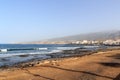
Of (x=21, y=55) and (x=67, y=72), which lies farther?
(x=21, y=55)

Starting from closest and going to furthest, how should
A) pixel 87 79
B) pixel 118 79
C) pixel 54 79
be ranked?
pixel 118 79
pixel 87 79
pixel 54 79

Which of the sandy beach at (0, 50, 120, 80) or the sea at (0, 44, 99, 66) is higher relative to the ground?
the sandy beach at (0, 50, 120, 80)

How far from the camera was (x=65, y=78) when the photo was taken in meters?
13.6

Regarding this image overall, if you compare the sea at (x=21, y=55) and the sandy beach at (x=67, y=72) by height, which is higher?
the sandy beach at (x=67, y=72)

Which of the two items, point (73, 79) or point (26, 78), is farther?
point (26, 78)

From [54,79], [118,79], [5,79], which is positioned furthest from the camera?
[5,79]

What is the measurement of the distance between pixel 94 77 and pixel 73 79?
113 cm

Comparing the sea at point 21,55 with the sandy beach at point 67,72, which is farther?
the sea at point 21,55

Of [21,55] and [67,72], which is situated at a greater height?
[67,72]

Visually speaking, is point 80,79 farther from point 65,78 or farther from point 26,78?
point 26,78

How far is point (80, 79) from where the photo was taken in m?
12.8

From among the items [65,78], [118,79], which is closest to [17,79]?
[65,78]

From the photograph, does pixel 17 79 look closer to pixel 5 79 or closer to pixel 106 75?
pixel 5 79

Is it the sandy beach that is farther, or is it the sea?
the sea
